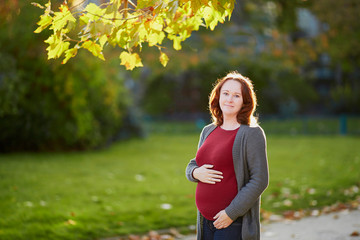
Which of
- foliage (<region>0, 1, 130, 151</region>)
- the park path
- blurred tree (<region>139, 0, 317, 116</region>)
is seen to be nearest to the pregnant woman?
the park path

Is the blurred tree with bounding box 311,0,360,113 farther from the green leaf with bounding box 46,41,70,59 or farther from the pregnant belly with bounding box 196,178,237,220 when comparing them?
the pregnant belly with bounding box 196,178,237,220

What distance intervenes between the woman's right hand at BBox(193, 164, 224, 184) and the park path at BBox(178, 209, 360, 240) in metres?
2.67

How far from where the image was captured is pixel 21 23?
1166 centimetres

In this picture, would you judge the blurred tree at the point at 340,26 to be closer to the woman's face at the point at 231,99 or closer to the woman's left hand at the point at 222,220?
the woman's face at the point at 231,99

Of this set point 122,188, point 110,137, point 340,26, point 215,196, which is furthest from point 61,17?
point 110,137

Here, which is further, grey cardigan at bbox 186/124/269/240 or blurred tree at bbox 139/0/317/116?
blurred tree at bbox 139/0/317/116

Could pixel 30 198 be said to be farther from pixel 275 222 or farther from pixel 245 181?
pixel 245 181

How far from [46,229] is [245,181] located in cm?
355

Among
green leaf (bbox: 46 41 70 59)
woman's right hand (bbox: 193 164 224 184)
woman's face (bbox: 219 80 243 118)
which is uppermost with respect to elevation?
green leaf (bbox: 46 41 70 59)

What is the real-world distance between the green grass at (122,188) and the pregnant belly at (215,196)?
9.45 feet

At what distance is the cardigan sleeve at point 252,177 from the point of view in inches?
109

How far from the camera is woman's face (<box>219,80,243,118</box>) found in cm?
296

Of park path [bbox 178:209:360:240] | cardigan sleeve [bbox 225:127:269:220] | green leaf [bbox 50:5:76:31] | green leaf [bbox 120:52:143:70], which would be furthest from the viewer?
park path [bbox 178:209:360:240]

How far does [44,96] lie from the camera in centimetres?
1279
